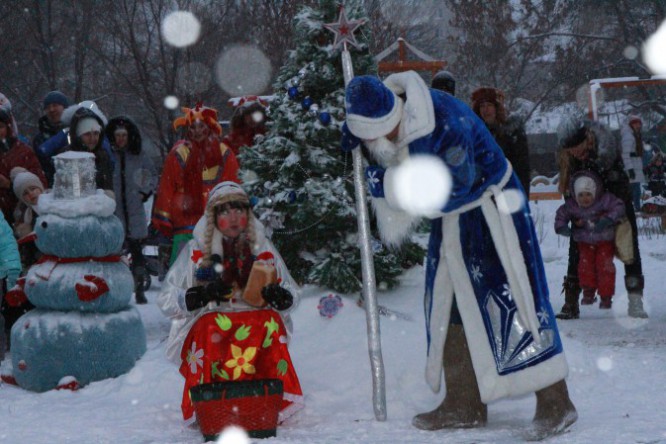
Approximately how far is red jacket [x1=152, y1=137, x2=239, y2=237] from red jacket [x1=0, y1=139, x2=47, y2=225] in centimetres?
108

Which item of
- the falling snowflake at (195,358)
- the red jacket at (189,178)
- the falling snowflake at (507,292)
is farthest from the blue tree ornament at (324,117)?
the falling snowflake at (507,292)

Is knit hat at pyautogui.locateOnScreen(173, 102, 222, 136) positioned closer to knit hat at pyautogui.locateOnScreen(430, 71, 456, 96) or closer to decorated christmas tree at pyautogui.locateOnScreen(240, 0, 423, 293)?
decorated christmas tree at pyautogui.locateOnScreen(240, 0, 423, 293)

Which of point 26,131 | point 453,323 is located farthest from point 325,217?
point 26,131

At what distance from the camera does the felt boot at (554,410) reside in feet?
13.0

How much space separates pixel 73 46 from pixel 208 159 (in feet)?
40.1

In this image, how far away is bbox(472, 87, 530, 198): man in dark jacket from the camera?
682cm

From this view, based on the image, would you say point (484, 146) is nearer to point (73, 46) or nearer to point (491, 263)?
point (491, 263)

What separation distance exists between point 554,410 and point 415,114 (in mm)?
1510

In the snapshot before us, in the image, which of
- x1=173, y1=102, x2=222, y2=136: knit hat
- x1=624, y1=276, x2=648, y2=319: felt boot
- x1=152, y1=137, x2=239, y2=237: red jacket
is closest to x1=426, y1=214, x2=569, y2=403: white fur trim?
x1=152, y1=137, x2=239, y2=237: red jacket

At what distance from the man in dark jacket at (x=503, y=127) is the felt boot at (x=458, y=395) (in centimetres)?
281

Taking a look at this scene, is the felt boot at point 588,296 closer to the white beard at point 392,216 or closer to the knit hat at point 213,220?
the white beard at point 392,216

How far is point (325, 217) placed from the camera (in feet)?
22.8

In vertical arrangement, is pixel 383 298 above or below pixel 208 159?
below

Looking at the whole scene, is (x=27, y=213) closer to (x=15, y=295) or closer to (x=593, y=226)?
(x=15, y=295)
